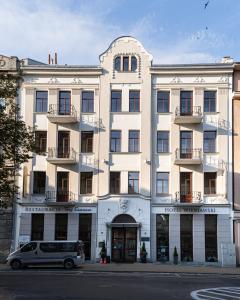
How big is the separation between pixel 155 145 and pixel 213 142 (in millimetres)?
4503

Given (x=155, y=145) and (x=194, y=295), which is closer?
(x=194, y=295)

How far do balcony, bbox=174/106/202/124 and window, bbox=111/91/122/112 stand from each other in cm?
456

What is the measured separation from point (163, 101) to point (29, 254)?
16044 mm

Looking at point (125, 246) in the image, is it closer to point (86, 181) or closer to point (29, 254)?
point (86, 181)

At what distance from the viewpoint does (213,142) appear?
40094 mm

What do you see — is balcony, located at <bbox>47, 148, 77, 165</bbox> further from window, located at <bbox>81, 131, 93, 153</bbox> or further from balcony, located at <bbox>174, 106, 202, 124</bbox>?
balcony, located at <bbox>174, 106, 202, 124</bbox>

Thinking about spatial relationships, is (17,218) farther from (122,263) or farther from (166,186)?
(166,186)

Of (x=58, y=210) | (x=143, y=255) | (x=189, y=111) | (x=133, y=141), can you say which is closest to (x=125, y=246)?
(x=143, y=255)

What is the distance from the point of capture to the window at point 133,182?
39.9 m

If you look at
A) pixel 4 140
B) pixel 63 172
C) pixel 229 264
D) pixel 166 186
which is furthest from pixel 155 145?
pixel 4 140

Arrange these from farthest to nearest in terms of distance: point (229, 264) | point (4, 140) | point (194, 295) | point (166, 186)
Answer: point (166, 186) → point (229, 264) → point (4, 140) → point (194, 295)

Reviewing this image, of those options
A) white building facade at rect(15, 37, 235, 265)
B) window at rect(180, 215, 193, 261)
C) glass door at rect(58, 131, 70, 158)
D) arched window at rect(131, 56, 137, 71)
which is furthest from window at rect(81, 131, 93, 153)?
window at rect(180, 215, 193, 261)

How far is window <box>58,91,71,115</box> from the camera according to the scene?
41000 millimetres

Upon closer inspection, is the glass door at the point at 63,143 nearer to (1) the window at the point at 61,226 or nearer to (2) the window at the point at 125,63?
(1) the window at the point at 61,226
